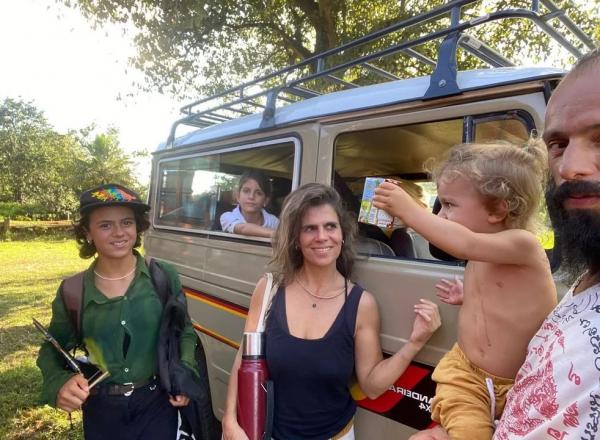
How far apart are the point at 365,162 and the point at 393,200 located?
4.72 ft

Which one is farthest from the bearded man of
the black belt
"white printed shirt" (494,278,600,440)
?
the black belt

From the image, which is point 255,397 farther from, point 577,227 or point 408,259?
point 577,227

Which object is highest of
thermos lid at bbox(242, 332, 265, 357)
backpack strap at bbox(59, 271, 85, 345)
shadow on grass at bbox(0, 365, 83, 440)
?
backpack strap at bbox(59, 271, 85, 345)

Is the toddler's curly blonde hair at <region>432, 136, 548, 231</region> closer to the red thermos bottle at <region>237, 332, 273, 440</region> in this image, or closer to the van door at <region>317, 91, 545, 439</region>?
the van door at <region>317, 91, 545, 439</region>

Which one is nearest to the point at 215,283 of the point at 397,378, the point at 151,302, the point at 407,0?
the point at 151,302

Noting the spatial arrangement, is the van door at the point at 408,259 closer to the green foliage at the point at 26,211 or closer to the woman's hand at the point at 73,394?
the woman's hand at the point at 73,394

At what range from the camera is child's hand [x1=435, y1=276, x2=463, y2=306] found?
1.72 meters

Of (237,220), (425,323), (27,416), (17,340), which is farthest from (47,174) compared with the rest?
(425,323)

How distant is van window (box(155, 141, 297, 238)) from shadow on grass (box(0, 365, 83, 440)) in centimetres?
201

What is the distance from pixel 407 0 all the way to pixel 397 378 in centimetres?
843

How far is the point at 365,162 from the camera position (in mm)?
2838

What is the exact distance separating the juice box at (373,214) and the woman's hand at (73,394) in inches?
56.7

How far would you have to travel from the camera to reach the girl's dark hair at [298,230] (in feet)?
6.67

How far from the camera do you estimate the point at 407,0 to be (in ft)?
27.2
